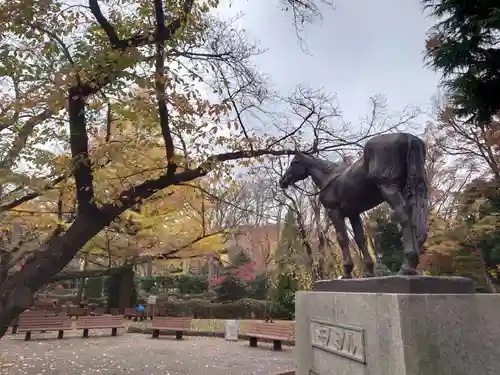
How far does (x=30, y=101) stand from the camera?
5.57 meters

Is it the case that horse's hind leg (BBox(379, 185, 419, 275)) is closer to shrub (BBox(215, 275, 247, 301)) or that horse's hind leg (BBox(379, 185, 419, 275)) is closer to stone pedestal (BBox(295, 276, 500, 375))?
stone pedestal (BBox(295, 276, 500, 375))

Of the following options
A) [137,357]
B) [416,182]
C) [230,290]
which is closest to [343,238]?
[416,182]

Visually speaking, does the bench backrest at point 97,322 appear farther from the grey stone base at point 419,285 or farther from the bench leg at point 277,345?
the grey stone base at point 419,285

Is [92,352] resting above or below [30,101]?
below

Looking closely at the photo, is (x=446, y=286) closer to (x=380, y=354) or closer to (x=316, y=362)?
(x=380, y=354)

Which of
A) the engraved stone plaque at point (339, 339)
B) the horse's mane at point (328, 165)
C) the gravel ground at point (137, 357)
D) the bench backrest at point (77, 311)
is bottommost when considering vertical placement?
the gravel ground at point (137, 357)

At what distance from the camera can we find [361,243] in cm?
402

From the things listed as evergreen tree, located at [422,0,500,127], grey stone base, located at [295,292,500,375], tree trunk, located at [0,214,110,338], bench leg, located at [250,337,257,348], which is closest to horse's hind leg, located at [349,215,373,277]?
grey stone base, located at [295,292,500,375]

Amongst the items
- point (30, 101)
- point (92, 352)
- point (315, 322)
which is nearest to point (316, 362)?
point (315, 322)

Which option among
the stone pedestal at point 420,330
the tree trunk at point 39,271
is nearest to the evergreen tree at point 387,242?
the tree trunk at point 39,271

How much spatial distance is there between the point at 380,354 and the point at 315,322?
3.69 feet

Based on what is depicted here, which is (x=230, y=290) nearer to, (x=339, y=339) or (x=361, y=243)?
(x=361, y=243)

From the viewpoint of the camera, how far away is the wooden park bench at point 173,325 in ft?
45.8

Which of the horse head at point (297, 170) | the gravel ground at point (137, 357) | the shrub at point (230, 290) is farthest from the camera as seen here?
the shrub at point (230, 290)
